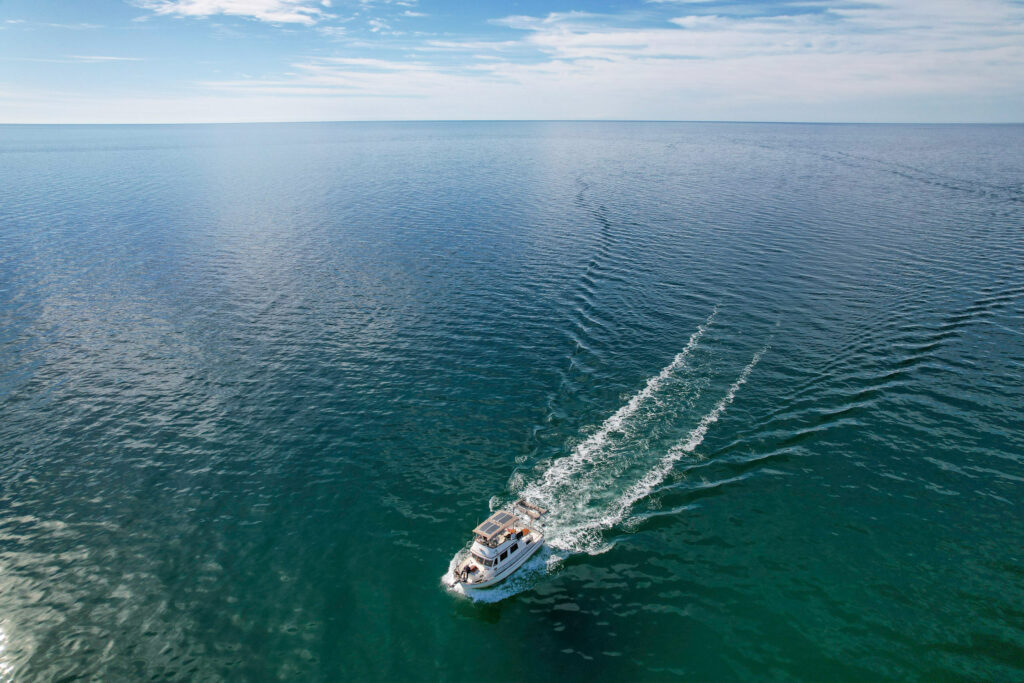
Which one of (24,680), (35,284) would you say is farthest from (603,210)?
(24,680)

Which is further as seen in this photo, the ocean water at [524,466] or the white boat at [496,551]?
the white boat at [496,551]

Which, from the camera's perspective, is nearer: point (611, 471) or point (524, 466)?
point (611, 471)

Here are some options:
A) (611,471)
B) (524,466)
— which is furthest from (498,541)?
(611,471)

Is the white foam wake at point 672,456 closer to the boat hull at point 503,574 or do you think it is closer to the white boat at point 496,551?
the white boat at point 496,551

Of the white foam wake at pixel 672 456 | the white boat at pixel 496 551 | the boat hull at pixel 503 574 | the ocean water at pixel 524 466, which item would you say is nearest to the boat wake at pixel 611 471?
the white foam wake at pixel 672 456

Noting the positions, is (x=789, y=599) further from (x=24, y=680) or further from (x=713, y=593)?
(x=24, y=680)

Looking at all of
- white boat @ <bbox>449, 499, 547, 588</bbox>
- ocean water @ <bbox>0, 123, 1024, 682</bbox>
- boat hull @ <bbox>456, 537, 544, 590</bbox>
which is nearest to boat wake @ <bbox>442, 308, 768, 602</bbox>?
ocean water @ <bbox>0, 123, 1024, 682</bbox>

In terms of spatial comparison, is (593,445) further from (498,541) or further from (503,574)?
(503,574)
